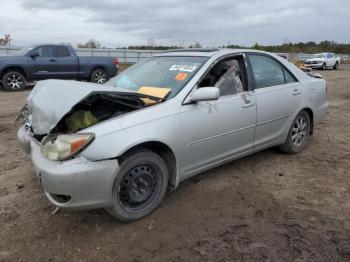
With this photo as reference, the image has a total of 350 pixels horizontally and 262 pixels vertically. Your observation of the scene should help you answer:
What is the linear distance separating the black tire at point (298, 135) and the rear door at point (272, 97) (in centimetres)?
25

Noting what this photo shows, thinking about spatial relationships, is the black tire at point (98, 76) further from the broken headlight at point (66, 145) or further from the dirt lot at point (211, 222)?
the broken headlight at point (66, 145)

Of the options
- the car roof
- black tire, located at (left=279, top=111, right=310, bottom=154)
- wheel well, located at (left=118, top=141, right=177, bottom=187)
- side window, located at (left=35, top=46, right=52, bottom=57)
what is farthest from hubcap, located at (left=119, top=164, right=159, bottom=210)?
side window, located at (left=35, top=46, right=52, bottom=57)

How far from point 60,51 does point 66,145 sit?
39.1 feet

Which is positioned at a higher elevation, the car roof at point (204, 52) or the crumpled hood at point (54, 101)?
the car roof at point (204, 52)

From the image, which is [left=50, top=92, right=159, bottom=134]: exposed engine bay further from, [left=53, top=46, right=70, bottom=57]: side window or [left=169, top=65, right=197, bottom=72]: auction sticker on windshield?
[left=53, top=46, right=70, bottom=57]: side window

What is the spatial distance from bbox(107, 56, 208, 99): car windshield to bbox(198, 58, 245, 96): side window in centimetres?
18

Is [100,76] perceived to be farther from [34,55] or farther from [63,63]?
[34,55]

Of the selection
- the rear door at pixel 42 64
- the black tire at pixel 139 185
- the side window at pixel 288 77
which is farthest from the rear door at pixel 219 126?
the rear door at pixel 42 64

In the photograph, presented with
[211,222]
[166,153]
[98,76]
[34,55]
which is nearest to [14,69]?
[34,55]

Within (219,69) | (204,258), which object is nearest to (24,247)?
(204,258)

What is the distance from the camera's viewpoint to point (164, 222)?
11.8 feet

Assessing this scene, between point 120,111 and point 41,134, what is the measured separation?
793 millimetres

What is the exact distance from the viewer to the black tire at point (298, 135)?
5.47m

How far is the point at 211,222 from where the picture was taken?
11.8ft
